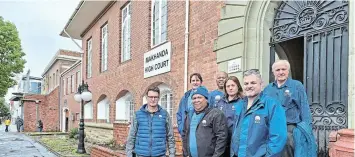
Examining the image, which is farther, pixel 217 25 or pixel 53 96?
pixel 53 96

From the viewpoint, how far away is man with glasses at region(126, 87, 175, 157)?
4781 millimetres

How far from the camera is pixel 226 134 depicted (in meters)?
3.94

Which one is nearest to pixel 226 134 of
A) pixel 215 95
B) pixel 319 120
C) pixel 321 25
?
pixel 215 95

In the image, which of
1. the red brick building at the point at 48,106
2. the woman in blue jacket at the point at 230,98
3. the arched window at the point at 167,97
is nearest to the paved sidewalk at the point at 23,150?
the arched window at the point at 167,97

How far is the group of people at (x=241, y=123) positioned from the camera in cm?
322

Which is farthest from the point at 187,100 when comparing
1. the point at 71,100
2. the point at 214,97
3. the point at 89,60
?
the point at 71,100

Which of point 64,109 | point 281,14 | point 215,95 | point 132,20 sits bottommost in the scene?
point 64,109

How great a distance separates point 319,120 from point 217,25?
326 centimetres

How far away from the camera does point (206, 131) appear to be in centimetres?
398

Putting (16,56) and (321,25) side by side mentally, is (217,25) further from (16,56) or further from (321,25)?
(16,56)

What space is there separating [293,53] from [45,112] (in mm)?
33163

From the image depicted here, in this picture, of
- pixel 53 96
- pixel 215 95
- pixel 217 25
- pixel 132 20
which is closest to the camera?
pixel 215 95

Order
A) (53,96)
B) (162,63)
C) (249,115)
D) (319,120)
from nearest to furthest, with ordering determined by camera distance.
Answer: (249,115)
(319,120)
(162,63)
(53,96)

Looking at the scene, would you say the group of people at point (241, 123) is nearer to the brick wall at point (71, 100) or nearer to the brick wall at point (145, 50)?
the brick wall at point (145, 50)
